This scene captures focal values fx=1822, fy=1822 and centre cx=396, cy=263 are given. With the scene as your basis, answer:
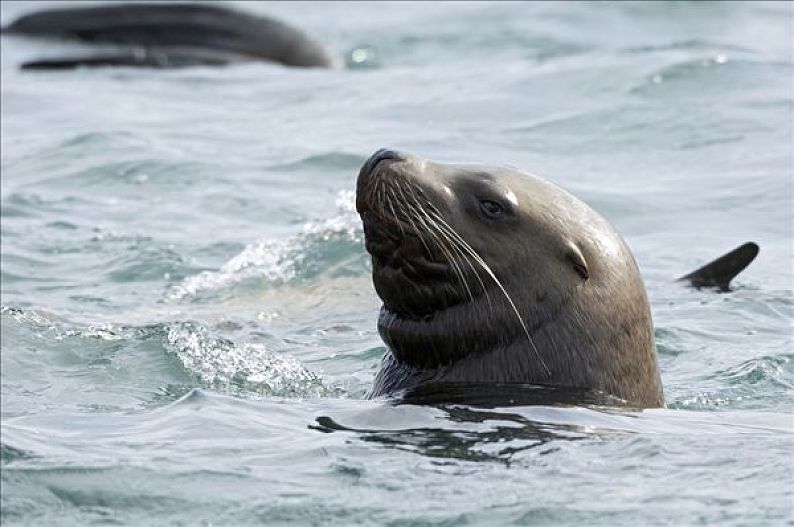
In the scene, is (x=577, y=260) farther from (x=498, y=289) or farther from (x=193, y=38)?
(x=193, y=38)

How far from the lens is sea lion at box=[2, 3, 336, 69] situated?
55.2 ft

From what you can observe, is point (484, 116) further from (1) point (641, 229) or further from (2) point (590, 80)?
(1) point (641, 229)

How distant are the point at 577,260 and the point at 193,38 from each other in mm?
10932

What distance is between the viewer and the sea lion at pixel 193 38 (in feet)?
55.2

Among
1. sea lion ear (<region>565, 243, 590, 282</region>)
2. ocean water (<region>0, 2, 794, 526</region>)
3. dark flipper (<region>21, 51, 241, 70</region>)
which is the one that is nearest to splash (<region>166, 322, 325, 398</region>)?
ocean water (<region>0, 2, 794, 526</region>)

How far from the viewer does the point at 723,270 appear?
9117 millimetres

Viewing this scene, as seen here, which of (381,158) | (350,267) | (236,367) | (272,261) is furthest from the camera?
(272,261)

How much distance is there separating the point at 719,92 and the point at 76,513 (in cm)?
1091

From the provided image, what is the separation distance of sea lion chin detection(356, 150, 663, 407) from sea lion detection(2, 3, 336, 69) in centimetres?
1041

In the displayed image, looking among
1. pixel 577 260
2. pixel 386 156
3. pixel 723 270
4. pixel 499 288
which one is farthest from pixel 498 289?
pixel 723 270

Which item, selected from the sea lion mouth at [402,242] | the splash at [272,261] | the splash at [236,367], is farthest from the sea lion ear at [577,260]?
the splash at [272,261]

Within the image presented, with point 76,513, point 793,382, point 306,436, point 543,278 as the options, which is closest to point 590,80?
point 793,382

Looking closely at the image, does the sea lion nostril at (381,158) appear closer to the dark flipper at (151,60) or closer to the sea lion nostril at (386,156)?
the sea lion nostril at (386,156)

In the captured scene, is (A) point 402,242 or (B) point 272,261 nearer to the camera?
(A) point 402,242
